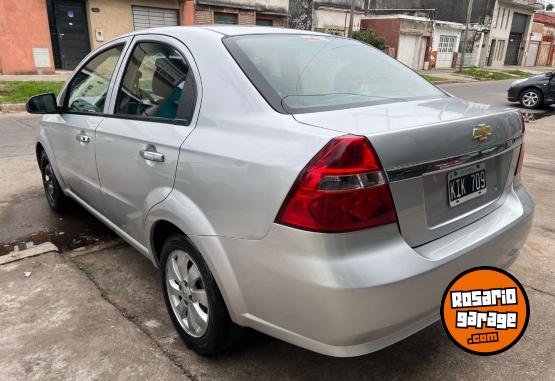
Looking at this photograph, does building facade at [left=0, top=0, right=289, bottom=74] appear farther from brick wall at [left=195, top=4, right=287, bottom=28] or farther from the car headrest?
the car headrest

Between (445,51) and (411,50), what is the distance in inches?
221

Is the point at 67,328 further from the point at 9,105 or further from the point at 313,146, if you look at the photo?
the point at 9,105

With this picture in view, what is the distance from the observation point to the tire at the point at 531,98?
13.5 m

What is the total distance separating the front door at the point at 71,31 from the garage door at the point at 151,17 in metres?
2.03

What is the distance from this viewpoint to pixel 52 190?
439 centimetres

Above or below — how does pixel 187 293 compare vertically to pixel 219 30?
below

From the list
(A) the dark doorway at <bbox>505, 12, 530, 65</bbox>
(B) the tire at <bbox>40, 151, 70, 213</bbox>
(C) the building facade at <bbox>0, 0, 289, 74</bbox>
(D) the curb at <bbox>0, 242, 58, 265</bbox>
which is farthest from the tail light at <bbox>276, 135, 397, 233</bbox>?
(A) the dark doorway at <bbox>505, 12, 530, 65</bbox>

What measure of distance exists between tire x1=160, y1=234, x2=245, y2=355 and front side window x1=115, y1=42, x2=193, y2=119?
74cm

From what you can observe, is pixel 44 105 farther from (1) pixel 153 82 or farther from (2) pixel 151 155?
(2) pixel 151 155

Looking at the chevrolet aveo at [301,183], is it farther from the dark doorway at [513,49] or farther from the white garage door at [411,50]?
the dark doorway at [513,49]

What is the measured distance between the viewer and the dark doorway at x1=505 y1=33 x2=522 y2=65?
159ft

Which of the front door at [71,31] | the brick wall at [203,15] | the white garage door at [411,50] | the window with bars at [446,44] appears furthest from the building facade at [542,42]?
the front door at [71,31]

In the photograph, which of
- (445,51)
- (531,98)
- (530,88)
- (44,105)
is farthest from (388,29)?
(44,105)

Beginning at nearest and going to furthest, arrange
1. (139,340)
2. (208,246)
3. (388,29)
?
1. (208,246)
2. (139,340)
3. (388,29)
